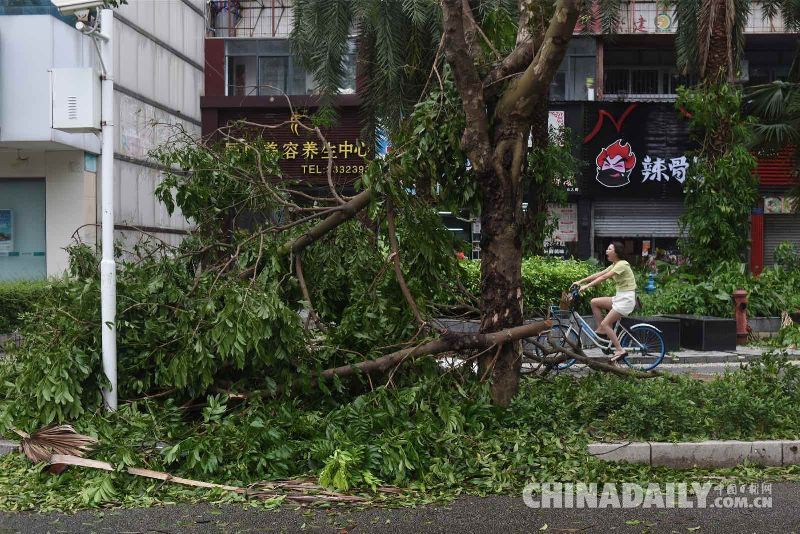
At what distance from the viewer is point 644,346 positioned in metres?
12.9

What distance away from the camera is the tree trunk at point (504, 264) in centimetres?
767

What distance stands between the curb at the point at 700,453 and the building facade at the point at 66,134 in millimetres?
10880

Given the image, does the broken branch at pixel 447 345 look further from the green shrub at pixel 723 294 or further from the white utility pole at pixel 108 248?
the green shrub at pixel 723 294

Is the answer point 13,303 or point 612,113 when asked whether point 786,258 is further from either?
point 13,303

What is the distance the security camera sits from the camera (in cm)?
672

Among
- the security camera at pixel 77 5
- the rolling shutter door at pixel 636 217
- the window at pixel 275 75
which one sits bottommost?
the rolling shutter door at pixel 636 217

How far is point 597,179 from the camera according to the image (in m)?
26.3

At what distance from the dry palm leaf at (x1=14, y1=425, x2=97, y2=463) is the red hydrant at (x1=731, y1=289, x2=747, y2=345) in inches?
503

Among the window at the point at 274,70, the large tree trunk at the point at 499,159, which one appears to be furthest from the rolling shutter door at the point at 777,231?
the large tree trunk at the point at 499,159

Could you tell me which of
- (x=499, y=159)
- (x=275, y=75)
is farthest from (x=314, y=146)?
(x=499, y=159)

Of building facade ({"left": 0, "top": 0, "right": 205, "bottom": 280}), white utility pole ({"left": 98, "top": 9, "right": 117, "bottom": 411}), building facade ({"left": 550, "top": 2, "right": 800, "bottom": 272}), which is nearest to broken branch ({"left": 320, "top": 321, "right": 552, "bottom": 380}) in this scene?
white utility pole ({"left": 98, "top": 9, "right": 117, "bottom": 411})

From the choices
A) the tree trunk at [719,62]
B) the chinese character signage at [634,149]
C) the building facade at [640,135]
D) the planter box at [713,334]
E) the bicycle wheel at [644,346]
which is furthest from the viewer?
the chinese character signage at [634,149]

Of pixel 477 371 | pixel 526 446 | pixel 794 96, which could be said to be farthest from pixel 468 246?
pixel 794 96

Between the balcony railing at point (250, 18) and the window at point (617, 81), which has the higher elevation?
the balcony railing at point (250, 18)
